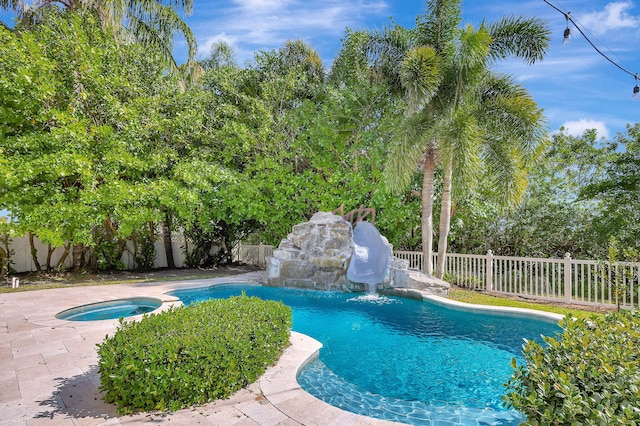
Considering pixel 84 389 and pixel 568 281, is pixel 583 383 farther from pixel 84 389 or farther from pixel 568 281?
pixel 568 281

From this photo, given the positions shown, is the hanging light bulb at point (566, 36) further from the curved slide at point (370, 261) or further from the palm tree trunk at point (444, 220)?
the curved slide at point (370, 261)

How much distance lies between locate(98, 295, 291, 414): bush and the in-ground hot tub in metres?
3.94

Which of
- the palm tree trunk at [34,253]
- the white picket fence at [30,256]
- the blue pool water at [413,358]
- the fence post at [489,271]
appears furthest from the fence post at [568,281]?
the palm tree trunk at [34,253]

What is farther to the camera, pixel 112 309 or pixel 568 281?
pixel 568 281

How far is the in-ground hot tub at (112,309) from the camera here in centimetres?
734

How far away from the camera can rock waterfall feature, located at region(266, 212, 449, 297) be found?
10398 mm

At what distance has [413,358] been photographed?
17.4 ft

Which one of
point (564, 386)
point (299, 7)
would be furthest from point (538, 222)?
point (564, 386)

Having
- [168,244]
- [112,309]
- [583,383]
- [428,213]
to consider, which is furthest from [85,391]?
[168,244]

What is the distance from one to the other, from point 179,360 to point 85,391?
1165 millimetres

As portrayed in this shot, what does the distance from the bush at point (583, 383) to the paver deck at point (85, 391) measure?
1.26 metres

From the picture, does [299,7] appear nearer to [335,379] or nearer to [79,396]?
[335,379]

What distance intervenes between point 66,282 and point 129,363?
32.7 ft

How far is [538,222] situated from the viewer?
1328 cm
